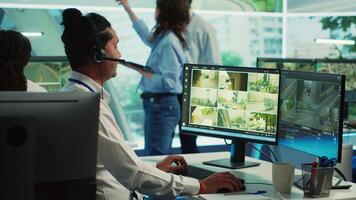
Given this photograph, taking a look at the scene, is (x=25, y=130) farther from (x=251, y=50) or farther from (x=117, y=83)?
(x=251, y=50)

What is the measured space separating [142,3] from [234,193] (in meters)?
3.48

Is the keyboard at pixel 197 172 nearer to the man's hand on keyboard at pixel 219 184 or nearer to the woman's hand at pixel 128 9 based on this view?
the man's hand on keyboard at pixel 219 184

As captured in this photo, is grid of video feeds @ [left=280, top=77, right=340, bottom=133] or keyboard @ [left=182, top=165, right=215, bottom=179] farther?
keyboard @ [left=182, top=165, right=215, bottom=179]

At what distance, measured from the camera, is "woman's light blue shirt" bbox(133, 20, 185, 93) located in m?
4.47

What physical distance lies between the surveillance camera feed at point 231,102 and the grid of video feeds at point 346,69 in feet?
5.87

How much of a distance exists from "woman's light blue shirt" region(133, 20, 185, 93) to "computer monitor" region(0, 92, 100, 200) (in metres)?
2.87

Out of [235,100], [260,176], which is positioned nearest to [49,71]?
[235,100]

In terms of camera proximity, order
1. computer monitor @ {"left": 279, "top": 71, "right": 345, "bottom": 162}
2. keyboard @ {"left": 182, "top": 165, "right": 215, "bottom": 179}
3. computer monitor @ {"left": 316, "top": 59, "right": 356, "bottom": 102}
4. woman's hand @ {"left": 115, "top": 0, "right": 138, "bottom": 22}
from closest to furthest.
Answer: computer monitor @ {"left": 279, "top": 71, "right": 345, "bottom": 162}, keyboard @ {"left": 182, "top": 165, "right": 215, "bottom": 179}, computer monitor @ {"left": 316, "top": 59, "right": 356, "bottom": 102}, woman's hand @ {"left": 115, "top": 0, "right": 138, "bottom": 22}

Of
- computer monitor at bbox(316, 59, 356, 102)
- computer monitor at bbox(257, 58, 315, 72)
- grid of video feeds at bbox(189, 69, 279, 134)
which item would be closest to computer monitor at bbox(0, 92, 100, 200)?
grid of video feeds at bbox(189, 69, 279, 134)

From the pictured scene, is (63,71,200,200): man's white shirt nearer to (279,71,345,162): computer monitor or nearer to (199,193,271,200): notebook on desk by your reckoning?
(199,193,271,200): notebook on desk

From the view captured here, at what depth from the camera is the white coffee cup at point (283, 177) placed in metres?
2.46

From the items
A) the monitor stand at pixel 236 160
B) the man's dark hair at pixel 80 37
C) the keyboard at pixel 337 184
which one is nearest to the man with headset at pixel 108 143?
the man's dark hair at pixel 80 37

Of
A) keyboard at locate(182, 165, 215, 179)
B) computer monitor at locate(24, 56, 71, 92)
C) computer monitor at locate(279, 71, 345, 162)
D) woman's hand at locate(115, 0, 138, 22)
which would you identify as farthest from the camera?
woman's hand at locate(115, 0, 138, 22)

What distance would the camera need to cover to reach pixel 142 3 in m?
5.66
